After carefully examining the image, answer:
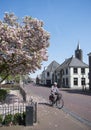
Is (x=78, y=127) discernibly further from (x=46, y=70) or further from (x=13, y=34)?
(x=46, y=70)

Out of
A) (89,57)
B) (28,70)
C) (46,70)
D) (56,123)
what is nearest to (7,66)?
(28,70)

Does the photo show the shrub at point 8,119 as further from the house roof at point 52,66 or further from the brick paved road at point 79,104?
the house roof at point 52,66

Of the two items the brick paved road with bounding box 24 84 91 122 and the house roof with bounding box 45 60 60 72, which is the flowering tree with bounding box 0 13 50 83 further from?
the house roof with bounding box 45 60 60 72

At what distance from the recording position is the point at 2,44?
1565cm

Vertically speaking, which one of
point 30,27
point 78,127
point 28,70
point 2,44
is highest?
point 30,27

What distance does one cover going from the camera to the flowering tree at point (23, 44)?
52.6 ft

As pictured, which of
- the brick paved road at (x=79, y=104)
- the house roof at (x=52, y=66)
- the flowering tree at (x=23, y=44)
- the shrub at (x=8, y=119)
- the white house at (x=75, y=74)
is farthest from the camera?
the house roof at (x=52, y=66)

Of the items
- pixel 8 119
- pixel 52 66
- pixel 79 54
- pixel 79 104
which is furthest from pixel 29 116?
pixel 52 66

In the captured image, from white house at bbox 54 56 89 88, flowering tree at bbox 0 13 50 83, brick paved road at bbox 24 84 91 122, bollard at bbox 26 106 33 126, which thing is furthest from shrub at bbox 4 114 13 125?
white house at bbox 54 56 89 88

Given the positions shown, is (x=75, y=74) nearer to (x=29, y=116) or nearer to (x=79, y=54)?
(x=79, y=54)

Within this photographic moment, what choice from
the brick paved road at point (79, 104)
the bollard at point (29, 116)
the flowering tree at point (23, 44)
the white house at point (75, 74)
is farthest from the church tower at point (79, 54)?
the bollard at point (29, 116)

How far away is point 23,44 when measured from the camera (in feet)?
55.5

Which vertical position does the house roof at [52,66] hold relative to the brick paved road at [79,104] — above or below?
above

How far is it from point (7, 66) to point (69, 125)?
921 cm
